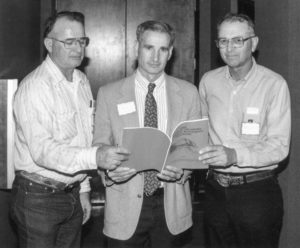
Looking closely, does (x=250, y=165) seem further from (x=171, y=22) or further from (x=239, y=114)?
(x=171, y=22)

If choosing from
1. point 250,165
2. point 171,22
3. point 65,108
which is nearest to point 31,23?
point 171,22

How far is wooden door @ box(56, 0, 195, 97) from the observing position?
5500 millimetres

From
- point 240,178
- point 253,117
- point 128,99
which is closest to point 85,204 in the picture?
point 128,99

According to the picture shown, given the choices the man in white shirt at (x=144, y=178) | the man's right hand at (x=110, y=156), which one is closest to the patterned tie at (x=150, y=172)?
the man in white shirt at (x=144, y=178)

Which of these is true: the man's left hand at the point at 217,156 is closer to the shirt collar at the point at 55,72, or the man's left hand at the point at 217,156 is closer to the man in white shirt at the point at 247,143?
the man in white shirt at the point at 247,143

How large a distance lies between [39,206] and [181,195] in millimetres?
821

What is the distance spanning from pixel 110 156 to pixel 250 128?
933 mm

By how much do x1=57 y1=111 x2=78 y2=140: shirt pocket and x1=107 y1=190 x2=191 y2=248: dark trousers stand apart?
575 mm

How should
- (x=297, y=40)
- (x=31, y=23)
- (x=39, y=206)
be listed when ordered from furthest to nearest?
1. (x=31, y=23)
2. (x=297, y=40)
3. (x=39, y=206)

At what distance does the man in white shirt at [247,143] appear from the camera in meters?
2.58

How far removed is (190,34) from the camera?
5574mm

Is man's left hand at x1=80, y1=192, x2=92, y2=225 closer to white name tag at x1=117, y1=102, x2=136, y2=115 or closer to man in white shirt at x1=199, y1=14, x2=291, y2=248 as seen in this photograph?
white name tag at x1=117, y1=102, x2=136, y2=115

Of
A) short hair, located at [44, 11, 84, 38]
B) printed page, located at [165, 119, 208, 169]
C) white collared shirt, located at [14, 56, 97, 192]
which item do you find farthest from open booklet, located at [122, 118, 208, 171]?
short hair, located at [44, 11, 84, 38]

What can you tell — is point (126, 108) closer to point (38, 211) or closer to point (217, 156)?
point (217, 156)
